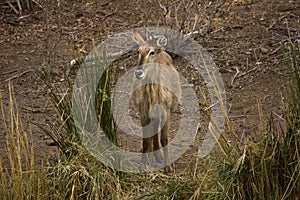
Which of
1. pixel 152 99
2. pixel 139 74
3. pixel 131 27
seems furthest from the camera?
pixel 131 27

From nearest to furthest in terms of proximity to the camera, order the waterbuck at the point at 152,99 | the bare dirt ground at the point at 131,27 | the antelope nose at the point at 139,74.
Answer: the antelope nose at the point at 139,74
the waterbuck at the point at 152,99
the bare dirt ground at the point at 131,27

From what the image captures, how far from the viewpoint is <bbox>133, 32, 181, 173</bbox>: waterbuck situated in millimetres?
Result: 6105

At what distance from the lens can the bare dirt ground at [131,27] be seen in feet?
23.9

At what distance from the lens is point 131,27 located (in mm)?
9352

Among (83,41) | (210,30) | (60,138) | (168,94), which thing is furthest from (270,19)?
(60,138)

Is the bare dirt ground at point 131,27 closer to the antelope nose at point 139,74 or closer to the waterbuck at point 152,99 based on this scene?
the waterbuck at point 152,99

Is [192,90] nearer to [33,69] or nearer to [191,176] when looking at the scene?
[33,69]

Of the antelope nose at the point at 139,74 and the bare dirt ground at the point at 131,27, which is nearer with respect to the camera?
the antelope nose at the point at 139,74

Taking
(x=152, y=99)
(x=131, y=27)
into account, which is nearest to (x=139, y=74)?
(x=152, y=99)

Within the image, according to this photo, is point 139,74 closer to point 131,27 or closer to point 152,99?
point 152,99

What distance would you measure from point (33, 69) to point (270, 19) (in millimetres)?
3120

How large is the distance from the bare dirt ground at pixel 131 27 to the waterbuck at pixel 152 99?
0.84 metres

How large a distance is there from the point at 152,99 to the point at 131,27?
3.41m

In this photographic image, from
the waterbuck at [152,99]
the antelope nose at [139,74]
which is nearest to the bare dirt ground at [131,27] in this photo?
the waterbuck at [152,99]
